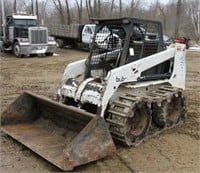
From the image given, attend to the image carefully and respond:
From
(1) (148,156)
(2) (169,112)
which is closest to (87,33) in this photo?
(2) (169,112)

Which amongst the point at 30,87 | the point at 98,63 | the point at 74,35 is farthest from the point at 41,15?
the point at 98,63

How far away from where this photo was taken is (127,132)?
203 inches

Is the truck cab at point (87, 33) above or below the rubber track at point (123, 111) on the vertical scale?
above

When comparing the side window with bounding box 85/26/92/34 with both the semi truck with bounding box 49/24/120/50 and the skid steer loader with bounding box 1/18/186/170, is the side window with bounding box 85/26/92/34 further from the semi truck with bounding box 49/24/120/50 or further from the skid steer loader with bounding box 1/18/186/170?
the skid steer loader with bounding box 1/18/186/170

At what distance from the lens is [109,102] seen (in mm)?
5199

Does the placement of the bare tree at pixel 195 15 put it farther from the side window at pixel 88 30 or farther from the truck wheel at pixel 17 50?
the truck wheel at pixel 17 50

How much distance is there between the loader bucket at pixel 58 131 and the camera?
434 cm

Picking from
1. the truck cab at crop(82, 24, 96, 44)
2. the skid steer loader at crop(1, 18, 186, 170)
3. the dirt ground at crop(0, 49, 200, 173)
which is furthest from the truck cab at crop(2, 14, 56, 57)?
the skid steer loader at crop(1, 18, 186, 170)

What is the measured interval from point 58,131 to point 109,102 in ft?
3.18

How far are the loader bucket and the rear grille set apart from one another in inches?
533

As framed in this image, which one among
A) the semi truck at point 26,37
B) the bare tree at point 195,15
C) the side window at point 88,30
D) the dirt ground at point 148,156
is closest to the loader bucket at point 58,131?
→ the dirt ground at point 148,156

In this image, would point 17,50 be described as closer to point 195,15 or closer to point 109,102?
point 109,102

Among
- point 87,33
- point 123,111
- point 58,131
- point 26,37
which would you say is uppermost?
point 87,33

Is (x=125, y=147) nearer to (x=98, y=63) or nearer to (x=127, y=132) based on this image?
(x=127, y=132)
